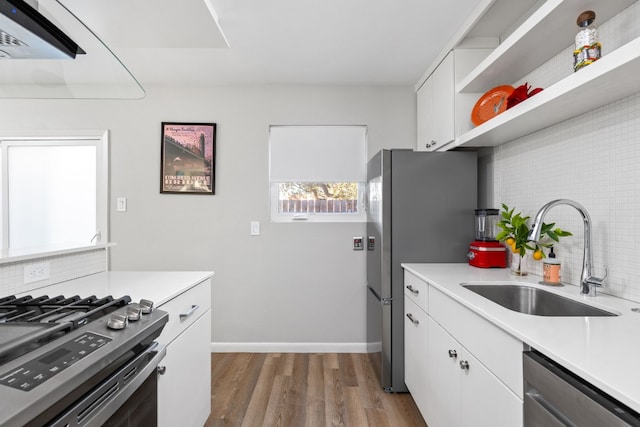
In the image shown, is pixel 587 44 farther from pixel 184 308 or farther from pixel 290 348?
pixel 290 348

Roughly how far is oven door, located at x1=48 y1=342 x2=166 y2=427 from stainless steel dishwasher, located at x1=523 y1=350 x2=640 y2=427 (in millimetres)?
1110

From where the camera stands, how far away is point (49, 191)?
119 inches

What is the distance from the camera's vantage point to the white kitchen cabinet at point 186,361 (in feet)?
4.39

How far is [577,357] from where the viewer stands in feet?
Result: 2.54

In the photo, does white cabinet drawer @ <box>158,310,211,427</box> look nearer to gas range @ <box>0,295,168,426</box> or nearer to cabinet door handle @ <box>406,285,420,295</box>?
gas range @ <box>0,295,168,426</box>

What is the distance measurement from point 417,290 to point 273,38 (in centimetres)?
191

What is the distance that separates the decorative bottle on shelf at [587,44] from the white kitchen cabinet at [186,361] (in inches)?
73.4

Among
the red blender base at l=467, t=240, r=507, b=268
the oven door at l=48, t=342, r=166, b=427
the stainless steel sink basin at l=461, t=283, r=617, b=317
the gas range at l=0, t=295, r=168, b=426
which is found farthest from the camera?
the red blender base at l=467, t=240, r=507, b=268

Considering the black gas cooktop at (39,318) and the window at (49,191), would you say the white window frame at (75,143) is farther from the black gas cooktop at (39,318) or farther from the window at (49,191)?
the black gas cooktop at (39,318)

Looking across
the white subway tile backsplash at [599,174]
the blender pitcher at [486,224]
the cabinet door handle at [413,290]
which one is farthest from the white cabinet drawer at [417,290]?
the white subway tile backsplash at [599,174]

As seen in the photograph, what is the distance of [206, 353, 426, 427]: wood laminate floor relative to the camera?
6.49ft

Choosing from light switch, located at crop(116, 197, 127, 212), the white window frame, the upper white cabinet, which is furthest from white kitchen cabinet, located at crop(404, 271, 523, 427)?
the white window frame

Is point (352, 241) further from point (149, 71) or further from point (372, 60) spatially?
point (149, 71)

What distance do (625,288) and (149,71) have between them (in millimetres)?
3366
